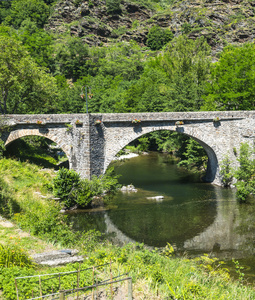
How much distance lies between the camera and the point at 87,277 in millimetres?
7609

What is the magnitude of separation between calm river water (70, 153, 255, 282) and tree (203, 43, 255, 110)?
8810mm

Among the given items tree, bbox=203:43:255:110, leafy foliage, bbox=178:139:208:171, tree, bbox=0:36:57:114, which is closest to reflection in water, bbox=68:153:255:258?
leafy foliage, bbox=178:139:208:171

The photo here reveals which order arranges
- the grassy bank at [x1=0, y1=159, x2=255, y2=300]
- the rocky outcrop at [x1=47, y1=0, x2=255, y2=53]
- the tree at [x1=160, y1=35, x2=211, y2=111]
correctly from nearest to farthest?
1. the grassy bank at [x1=0, y1=159, x2=255, y2=300]
2. the tree at [x1=160, y1=35, x2=211, y2=111]
3. the rocky outcrop at [x1=47, y1=0, x2=255, y2=53]

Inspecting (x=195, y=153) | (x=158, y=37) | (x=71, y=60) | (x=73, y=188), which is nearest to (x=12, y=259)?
(x=73, y=188)

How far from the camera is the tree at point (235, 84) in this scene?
28875 mm

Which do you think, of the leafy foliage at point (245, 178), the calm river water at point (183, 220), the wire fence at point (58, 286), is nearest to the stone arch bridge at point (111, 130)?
the leafy foliage at point (245, 178)

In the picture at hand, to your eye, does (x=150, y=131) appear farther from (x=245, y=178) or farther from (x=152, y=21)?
(x=152, y=21)

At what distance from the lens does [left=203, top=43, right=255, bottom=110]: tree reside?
1137 inches

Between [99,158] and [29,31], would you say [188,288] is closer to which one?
[99,158]

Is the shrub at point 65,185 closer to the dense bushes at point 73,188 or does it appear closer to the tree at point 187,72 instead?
the dense bushes at point 73,188

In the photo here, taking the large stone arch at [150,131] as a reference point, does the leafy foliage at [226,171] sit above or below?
below

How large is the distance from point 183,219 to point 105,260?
34.6 feet

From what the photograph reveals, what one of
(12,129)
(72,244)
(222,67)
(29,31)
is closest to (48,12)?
(29,31)

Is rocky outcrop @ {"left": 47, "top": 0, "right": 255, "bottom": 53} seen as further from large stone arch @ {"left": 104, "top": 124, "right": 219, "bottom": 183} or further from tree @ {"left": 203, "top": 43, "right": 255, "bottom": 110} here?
large stone arch @ {"left": 104, "top": 124, "right": 219, "bottom": 183}
